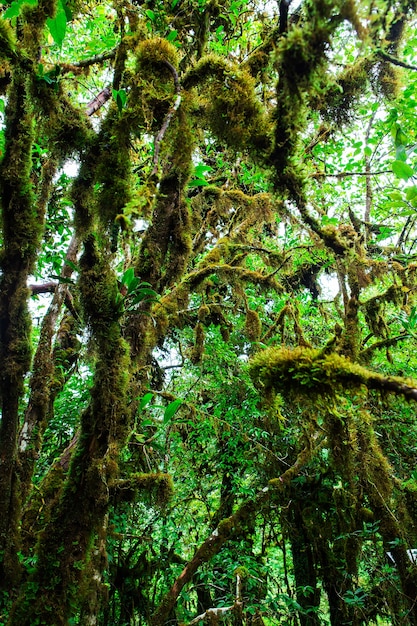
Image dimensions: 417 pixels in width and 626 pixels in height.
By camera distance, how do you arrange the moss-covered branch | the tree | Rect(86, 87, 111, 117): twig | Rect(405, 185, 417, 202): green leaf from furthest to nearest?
Rect(86, 87, 111, 117): twig → the tree → Rect(405, 185, 417, 202): green leaf → the moss-covered branch

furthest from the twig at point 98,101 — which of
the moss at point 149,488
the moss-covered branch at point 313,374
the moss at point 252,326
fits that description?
the moss-covered branch at point 313,374

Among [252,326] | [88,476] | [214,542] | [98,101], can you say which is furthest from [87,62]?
[214,542]

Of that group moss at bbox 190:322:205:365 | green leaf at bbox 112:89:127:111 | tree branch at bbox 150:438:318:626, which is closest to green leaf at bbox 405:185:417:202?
green leaf at bbox 112:89:127:111

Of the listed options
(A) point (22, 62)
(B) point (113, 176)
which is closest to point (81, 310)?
(B) point (113, 176)

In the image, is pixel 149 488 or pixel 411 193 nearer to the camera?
pixel 411 193

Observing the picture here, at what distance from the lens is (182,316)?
493 cm

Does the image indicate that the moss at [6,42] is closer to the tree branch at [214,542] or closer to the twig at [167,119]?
the twig at [167,119]

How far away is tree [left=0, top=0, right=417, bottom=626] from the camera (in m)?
2.13

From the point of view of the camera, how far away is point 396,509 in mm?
4961

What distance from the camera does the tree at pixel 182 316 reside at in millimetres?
2129

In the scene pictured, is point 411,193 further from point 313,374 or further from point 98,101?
point 98,101

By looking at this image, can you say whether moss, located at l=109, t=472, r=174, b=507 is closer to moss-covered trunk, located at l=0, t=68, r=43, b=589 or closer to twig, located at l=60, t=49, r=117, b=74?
moss-covered trunk, located at l=0, t=68, r=43, b=589

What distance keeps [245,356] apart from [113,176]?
13.6ft

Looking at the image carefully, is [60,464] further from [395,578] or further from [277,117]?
[395,578]
